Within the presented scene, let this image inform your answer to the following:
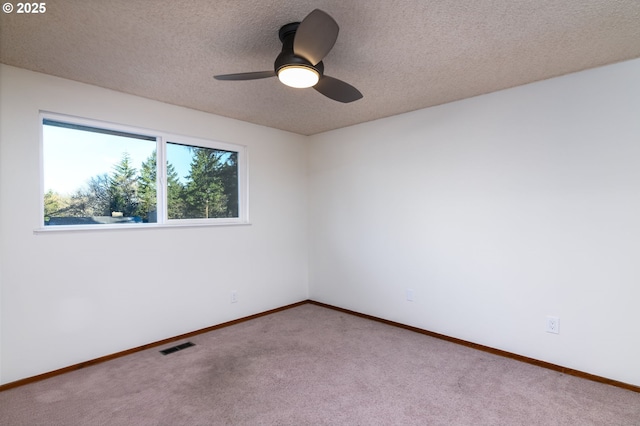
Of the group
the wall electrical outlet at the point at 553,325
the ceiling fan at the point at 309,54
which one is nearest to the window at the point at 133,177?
the ceiling fan at the point at 309,54

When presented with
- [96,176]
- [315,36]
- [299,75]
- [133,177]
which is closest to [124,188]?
[133,177]

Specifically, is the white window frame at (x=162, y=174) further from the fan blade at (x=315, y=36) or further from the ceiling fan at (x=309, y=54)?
the fan blade at (x=315, y=36)

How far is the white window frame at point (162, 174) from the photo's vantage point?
8.35ft

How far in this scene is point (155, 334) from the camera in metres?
3.10

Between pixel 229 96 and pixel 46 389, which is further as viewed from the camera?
pixel 229 96

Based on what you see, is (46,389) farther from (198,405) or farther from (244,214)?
(244,214)

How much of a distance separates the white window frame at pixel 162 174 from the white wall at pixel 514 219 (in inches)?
53.7

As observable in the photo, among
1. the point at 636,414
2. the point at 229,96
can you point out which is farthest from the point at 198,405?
the point at 636,414

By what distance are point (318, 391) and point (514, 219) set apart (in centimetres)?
219

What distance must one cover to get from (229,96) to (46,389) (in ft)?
8.96

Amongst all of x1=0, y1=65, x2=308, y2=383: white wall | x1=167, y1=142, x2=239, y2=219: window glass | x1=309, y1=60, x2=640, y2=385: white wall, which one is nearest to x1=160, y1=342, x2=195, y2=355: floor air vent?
x1=0, y1=65, x2=308, y2=383: white wall

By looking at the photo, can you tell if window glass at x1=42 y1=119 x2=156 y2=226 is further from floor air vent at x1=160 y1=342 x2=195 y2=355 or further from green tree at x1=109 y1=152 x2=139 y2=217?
floor air vent at x1=160 y1=342 x2=195 y2=355

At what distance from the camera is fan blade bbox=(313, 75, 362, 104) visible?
81.1 inches

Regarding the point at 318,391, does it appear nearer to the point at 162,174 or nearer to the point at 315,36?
the point at 315,36
